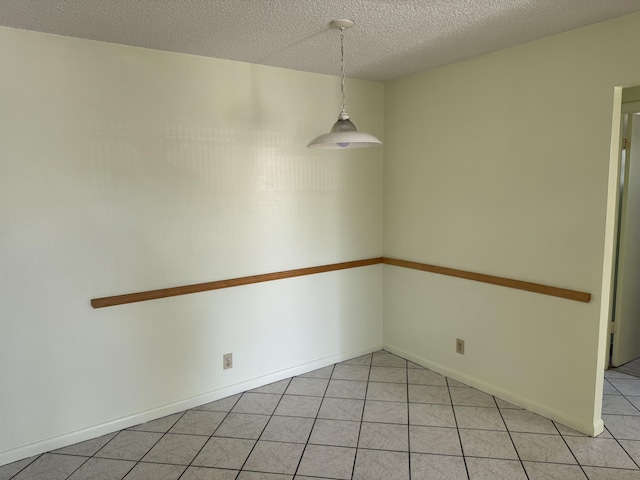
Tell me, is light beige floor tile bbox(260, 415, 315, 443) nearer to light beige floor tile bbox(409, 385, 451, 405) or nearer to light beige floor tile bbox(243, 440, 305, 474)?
light beige floor tile bbox(243, 440, 305, 474)

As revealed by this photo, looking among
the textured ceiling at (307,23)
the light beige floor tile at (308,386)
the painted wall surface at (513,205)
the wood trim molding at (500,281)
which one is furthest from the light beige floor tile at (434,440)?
the textured ceiling at (307,23)

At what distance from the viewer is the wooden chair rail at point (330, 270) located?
8.57ft

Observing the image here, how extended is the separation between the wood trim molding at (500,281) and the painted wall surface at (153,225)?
1.67 feet

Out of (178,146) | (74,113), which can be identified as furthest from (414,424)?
(74,113)

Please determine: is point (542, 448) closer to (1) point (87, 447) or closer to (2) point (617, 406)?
(2) point (617, 406)

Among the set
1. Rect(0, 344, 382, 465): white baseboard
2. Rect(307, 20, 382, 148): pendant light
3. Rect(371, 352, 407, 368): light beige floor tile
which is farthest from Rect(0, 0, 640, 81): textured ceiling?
Rect(371, 352, 407, 368): light beige floor tile

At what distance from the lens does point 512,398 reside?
9.69 feet

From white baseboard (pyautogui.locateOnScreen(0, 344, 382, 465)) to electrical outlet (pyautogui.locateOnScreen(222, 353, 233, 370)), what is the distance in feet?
0.50

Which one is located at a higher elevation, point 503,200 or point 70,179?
point 70,179

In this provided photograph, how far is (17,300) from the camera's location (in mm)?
2381

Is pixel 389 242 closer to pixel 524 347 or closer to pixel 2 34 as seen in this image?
pixel 524 347

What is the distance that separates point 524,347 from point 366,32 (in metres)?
2.16

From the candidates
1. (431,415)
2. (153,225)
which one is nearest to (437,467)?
(431,415)

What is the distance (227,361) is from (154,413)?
0.56m
